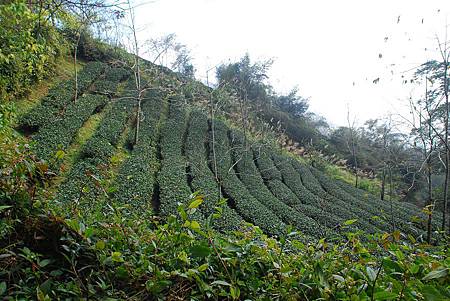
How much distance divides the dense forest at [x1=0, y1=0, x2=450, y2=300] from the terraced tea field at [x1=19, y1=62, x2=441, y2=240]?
95mm

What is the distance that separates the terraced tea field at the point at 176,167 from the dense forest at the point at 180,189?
9cm

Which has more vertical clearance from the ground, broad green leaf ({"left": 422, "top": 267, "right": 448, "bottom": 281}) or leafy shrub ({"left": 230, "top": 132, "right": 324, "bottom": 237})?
broad green leaf ({"left": 422, "top": 267, "right": 448, "bottom": 281})

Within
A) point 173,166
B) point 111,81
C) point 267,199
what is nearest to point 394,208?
point 267,199

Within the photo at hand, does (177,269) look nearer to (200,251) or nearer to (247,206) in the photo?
(200,251)

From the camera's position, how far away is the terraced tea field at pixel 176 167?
941cm

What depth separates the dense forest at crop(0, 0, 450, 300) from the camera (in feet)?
3.97

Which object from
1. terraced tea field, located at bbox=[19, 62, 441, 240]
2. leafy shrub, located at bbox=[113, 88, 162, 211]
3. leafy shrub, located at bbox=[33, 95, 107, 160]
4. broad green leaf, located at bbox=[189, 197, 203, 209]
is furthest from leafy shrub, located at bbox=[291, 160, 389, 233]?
broad green leaf, located at bbox=[189, 197, 203, 209]

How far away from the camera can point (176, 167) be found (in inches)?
476

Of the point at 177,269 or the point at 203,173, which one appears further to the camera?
the point at 203,173

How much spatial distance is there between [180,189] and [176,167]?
1.89 meters

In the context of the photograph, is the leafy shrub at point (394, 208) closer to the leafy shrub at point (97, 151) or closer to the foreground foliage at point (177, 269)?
the leafy shrub at point (97, 151)

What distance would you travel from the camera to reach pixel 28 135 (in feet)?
33.8

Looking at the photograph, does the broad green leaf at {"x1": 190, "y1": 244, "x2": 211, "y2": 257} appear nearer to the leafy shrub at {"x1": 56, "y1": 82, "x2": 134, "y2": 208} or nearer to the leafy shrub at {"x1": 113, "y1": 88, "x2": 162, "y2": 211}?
the leafy shrub at {"x1": 56, "y1": 82, "x2": 134, "y2": 208}

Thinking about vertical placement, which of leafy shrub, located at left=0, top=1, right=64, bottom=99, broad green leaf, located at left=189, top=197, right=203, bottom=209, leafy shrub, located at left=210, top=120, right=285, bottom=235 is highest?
leafy shrub, located at left=0, top=1, right=64, bottom=99
